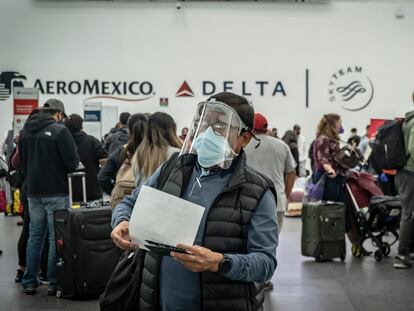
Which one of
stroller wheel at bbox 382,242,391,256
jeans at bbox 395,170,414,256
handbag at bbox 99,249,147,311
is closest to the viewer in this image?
handbag at bbox 99,249,147,311

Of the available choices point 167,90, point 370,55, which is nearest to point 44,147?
point 167,90

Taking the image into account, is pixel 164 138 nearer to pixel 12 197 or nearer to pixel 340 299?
pixel 340 299

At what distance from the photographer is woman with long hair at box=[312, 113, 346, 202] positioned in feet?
23.1

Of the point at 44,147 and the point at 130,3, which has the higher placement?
the point at 130,3

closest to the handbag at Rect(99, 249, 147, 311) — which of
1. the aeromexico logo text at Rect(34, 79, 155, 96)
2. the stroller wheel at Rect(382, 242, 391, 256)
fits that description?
the stroller wheel at Rect(382, 242, 391, 256)

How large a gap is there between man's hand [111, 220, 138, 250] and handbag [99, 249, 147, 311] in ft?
0.63

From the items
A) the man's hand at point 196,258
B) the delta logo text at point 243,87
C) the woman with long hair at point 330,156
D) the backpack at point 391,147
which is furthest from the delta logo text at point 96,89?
the man's hand at point 196,258

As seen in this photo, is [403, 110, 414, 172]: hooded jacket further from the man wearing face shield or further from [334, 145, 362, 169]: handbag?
the man wearing face shield

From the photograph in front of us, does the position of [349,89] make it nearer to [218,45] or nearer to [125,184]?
[218,45]

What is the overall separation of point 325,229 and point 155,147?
→ 3233mm

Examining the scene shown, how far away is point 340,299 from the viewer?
5305mm

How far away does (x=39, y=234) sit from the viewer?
525 cm

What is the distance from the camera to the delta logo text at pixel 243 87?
58.4 ft

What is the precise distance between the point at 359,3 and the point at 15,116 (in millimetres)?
12868
